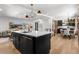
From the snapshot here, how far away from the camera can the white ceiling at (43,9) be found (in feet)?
8.07

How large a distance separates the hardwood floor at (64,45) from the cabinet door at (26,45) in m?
0.41

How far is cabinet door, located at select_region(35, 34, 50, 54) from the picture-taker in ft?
8.23

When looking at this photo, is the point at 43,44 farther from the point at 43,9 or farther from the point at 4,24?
the point at 4,24

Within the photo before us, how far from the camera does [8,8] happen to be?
247 cm

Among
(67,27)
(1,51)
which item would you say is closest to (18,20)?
(1,51)

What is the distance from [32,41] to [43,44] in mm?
227

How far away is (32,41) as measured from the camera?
247 cm

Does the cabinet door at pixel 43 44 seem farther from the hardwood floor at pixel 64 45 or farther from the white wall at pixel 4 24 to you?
the white wall at pixel 4 24

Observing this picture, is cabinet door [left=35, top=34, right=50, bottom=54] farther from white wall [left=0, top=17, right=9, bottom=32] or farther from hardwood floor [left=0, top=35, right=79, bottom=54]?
white wall [left=0, top=17, right=9, bottom=32]

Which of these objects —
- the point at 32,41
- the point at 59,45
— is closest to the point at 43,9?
the point at 32,41

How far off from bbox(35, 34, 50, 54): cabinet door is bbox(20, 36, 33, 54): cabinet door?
125mm
